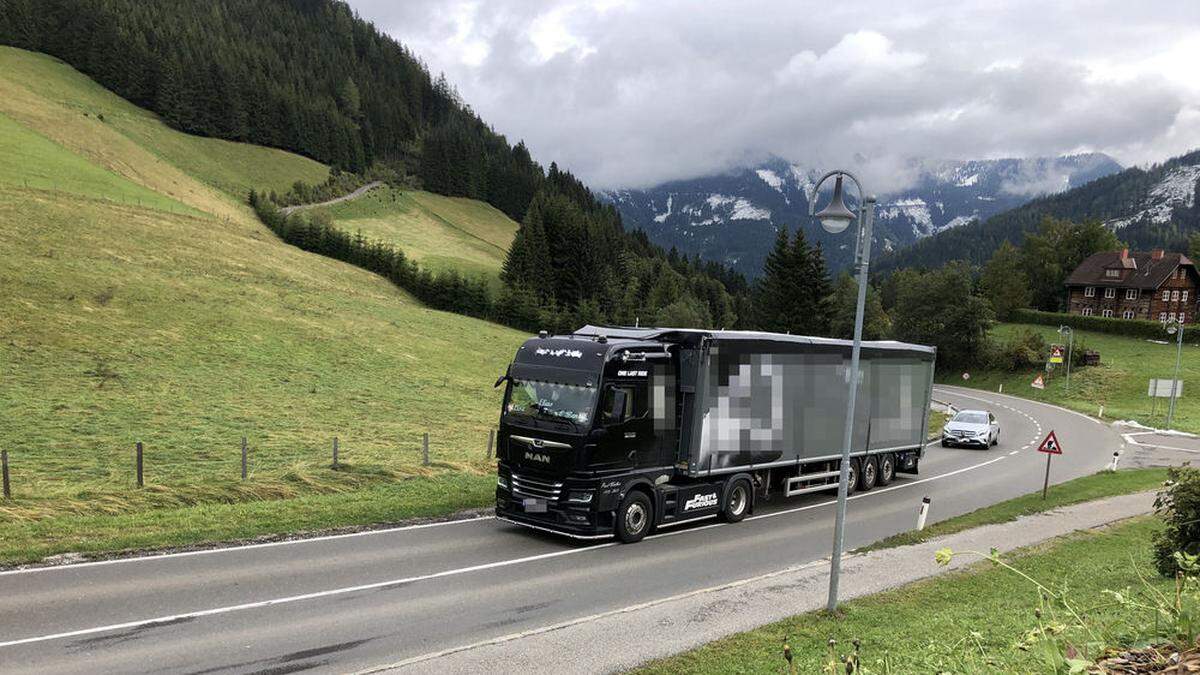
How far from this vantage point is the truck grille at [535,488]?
14430 mm

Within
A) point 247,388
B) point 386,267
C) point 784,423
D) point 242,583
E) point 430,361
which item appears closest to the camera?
point 242,583

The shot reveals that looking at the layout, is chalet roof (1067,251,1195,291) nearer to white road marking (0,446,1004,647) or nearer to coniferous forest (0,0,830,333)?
coniferous forest (0,0,830,333)

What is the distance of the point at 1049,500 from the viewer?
1977 cm

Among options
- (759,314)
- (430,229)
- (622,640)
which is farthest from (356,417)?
(430,229)

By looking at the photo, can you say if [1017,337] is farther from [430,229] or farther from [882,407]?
[430,229]

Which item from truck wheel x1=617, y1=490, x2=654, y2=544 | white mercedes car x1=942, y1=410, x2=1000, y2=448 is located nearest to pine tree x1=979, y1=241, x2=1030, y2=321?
white mercedes car x1=942, y1=410, x2=1000, y2=448

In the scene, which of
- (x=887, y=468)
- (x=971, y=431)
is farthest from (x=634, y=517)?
(x=971, y=431)

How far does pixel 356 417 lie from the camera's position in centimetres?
3153

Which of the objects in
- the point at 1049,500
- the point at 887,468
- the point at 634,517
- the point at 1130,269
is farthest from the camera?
the point at 1130,269

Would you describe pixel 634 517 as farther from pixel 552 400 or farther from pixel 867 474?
pixel 867 474

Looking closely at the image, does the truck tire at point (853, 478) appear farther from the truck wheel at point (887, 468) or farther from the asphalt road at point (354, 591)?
the asphalt road at point (354, 591)

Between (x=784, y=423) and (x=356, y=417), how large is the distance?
20.7m

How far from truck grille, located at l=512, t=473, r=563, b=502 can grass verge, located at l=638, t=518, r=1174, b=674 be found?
5719 mm

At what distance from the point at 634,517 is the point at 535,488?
222 cm
